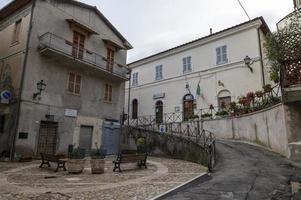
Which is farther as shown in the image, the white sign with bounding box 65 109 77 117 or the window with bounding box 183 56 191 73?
the window with bounding box 183 56 191 73

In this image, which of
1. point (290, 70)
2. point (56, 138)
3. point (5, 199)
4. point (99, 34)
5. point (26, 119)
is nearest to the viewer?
point (5, 199)

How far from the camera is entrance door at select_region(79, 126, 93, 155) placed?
15.4 meters

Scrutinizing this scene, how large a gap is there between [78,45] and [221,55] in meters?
12.3

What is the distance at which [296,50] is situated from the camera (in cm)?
967

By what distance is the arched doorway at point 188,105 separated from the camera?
21.4m

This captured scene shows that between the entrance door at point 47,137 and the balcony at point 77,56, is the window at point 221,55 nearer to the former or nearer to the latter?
the balcony at point 77,56

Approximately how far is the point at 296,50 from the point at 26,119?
13619mm

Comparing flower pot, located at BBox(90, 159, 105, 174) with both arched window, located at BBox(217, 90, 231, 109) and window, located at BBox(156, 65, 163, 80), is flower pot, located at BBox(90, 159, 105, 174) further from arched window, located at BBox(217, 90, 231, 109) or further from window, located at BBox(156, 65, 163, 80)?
window, located at BBox(156, 65, 163, 80)

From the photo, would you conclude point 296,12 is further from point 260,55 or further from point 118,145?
point 118,145

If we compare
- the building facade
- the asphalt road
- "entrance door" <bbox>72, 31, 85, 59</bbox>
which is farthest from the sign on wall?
the asphalt road

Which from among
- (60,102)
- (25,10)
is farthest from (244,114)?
(25,10)

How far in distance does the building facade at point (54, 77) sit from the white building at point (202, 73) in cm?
713

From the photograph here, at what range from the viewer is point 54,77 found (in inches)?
558

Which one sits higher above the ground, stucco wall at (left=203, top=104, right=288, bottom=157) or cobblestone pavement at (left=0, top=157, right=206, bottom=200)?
stucco wall at (left=203, top=104, right=288, bottom=157)
